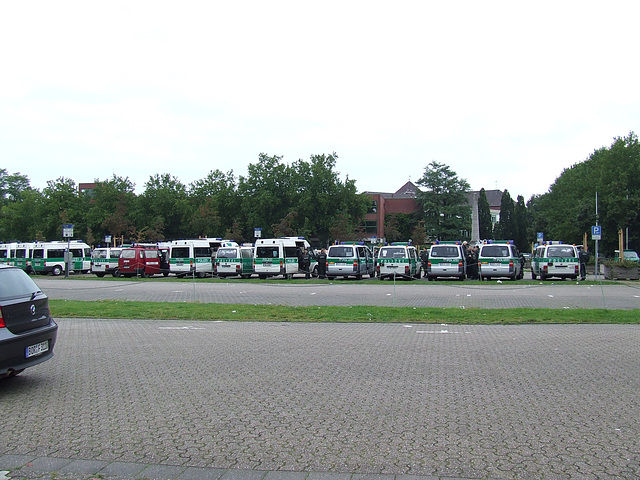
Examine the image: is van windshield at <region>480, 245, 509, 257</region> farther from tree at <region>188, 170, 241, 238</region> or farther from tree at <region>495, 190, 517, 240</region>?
tree at <region>495, 190, 517, 240</region>

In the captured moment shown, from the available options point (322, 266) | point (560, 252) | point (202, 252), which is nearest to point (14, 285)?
point (322, 266)

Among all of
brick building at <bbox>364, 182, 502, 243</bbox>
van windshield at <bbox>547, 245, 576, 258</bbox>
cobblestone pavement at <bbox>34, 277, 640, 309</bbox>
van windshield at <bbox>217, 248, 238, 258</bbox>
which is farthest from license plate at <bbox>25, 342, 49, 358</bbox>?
brick building at <bbox>364, 182, 502, 243</bbox>

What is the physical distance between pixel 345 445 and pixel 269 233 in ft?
204

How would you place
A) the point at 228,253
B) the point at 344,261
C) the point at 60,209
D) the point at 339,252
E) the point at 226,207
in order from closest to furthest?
the point at 344,261, the point at 339,252, the point at 228,253, the point at 226,207, the point at 60,209

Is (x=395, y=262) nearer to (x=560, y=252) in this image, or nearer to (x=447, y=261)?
(x=447, y=261)

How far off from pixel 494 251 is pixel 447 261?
2.43m

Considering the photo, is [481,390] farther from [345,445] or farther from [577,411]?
[345,445]

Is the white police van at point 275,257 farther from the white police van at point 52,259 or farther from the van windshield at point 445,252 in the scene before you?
the white police van at point 52,259

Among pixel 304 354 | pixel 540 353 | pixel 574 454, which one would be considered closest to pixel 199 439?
pixel 574 454

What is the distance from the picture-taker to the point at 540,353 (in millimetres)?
9555

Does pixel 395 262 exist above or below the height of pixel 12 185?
below

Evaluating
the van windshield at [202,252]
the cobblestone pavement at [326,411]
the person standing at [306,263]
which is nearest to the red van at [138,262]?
the van windshield at [202,252]

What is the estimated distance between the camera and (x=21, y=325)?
701 cm

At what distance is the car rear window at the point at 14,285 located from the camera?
709 centimetres
